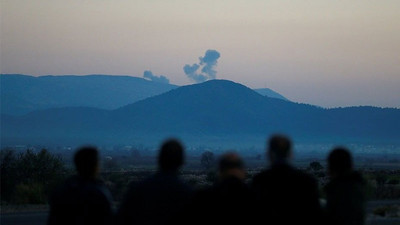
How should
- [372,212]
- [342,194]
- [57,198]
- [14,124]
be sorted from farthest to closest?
[14,124]
[372,212]
[342,194]
[57,198]

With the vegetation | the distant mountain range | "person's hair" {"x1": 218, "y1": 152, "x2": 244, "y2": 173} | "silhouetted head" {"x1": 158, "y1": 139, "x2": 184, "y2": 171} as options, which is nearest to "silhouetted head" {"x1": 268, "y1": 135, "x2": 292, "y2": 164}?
"person's hair" {"x1": 218, "y1": 152, "x2": 244, "y2": 173}

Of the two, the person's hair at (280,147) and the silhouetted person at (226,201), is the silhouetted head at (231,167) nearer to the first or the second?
the silhouetted person at (226,201)

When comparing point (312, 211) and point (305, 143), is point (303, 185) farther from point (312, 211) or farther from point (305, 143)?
point (305, 143)

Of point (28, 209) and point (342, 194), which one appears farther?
point (28, 209)

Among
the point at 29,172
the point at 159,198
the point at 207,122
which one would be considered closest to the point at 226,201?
the point at 159,198

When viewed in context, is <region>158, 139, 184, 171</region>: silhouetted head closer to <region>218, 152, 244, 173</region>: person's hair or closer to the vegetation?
<region>218, 152, 244, 173</region>: person's hair

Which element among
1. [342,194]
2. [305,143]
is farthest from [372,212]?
[305,143]

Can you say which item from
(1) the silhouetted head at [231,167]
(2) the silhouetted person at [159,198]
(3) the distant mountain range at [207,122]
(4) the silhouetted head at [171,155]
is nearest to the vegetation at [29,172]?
(2) the silhouetted person at [159,198]

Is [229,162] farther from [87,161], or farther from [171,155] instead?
[87,161]
